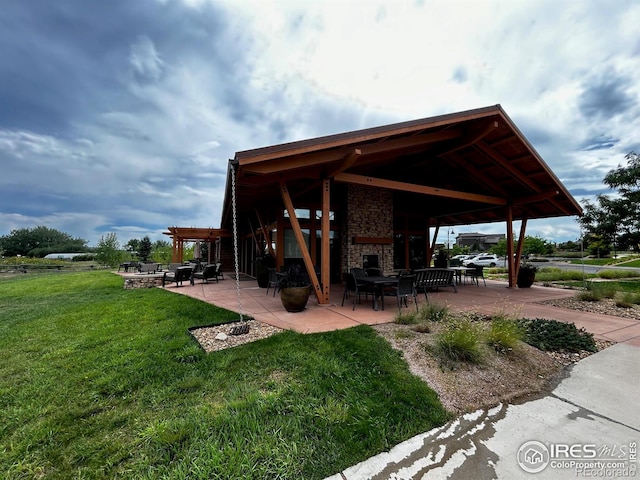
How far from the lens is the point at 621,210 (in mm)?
11352

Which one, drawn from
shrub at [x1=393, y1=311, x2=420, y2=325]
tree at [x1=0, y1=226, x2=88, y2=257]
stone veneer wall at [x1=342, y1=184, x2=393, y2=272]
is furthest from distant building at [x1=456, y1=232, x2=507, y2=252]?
tree at [x1=0, y1=226, x2=88, y2=257]

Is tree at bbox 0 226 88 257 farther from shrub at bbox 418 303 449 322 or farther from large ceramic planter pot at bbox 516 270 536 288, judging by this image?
large ceramic planter pot at bbox 516 270 536 288

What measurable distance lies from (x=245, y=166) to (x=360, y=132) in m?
2.36

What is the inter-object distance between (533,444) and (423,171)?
964 cm

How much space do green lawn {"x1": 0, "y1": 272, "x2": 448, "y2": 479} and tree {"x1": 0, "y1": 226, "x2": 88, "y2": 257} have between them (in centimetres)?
6915

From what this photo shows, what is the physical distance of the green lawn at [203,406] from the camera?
187 cm

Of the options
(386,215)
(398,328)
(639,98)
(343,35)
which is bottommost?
(398,328)

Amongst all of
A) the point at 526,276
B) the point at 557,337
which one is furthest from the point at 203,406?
the point at 526,276

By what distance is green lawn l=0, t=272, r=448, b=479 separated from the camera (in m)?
1.87

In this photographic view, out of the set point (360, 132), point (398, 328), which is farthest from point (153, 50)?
point (398, 328)

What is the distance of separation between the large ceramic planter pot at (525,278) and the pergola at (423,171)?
23 cm

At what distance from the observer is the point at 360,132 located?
5.40 metres

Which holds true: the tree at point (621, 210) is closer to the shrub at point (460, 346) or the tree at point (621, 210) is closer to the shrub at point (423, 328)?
the shrub at point (423, 328)

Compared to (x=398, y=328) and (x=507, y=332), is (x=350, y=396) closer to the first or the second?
(x=398, y=328)
